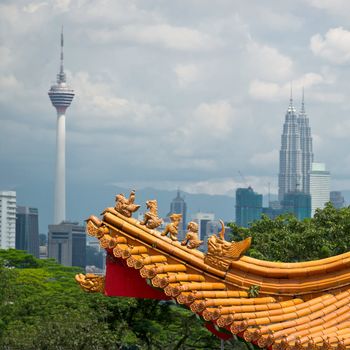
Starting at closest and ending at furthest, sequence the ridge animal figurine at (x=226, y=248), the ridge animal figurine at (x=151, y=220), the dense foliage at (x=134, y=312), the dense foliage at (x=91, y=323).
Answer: the ridge animal figurine at (x=226, y=248) < the ridge animal figurine at (x=151, y=220) < the dense foliage at (x=91, y=323) < the dense foliage at (x=134, y=312)

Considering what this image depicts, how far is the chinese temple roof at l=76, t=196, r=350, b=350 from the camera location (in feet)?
68.9

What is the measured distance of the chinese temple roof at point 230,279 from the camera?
68.9 feet

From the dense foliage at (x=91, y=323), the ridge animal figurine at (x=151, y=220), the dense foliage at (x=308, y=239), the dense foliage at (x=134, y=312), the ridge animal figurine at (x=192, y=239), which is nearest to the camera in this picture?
the ridge animal figurine at (x=192, y=239)

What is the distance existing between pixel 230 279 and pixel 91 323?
72.8 feet

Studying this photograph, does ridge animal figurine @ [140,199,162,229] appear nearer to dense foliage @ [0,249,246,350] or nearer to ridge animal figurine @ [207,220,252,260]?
ridge animal figurine @ [207,220,252,260]

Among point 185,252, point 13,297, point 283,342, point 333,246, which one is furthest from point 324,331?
point 13,297

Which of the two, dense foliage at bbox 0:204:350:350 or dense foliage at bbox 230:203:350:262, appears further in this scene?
dense foliage at bbox 230:203:350:262

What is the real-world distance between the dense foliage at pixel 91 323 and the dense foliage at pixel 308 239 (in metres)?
3.09

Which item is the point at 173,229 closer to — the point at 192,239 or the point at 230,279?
the point at 192,239

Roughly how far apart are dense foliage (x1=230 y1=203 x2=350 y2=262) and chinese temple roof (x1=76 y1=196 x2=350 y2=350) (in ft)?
64.0

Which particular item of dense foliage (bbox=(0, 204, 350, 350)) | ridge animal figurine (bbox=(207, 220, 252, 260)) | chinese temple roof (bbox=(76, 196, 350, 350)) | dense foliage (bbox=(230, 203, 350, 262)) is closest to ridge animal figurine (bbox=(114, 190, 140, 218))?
chinese temple roof (bbox=(76, 196, 350, 350))

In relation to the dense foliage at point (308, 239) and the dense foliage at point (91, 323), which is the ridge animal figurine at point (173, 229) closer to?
the dense foliage at point (91, 323)

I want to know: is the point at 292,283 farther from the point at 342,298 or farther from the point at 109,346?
the point at 109,346

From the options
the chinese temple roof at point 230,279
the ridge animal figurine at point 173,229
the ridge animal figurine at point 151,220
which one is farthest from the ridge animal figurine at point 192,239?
the ridge animal figurine at point 151,220
